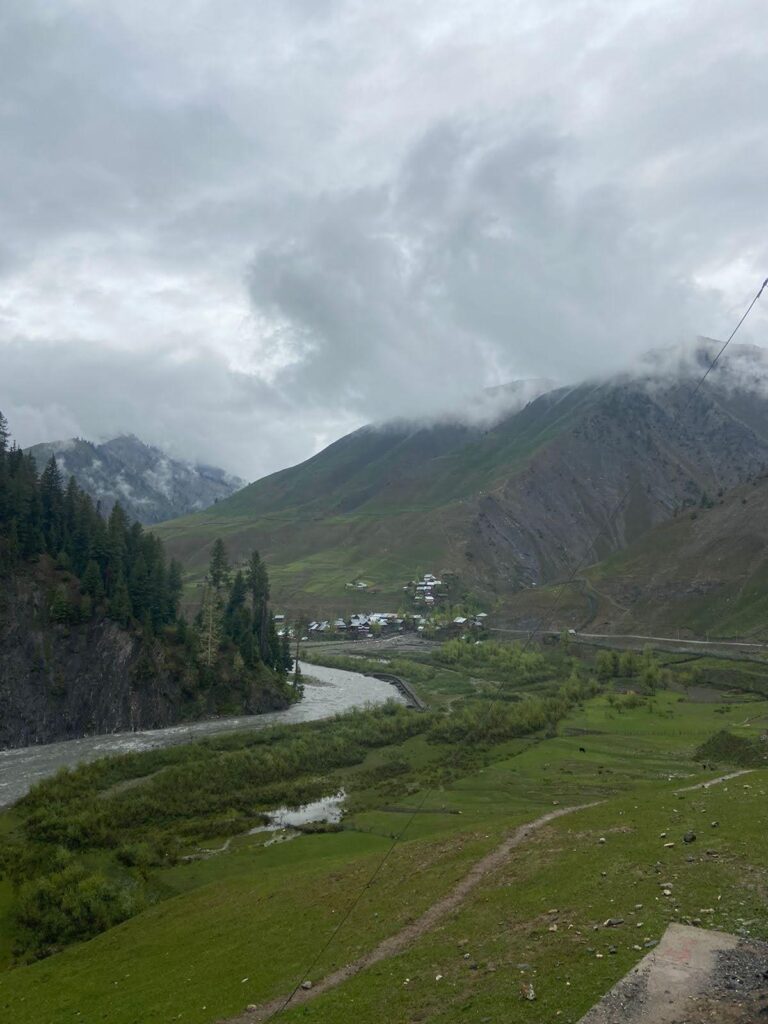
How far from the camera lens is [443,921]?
71.8 feet

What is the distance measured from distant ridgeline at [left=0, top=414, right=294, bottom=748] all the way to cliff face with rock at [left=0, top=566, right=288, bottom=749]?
0.41 feet

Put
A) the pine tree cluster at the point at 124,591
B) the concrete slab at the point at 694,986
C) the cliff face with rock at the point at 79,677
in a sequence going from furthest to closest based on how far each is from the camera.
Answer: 1. the pine tree cluster at the point at 124,591
2. the cliff face with rock at the point at 79,677
3. the concrete slab at the point at 694,986

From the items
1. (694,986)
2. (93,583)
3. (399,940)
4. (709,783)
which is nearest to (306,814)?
(709,783)

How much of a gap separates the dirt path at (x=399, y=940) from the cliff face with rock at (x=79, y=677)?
6515 centimetres

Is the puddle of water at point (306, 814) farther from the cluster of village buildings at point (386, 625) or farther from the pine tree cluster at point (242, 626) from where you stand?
the cluster of village buildings at point (386, 625)

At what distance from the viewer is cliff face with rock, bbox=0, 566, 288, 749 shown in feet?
250

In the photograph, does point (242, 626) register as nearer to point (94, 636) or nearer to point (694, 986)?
point (94, 636)

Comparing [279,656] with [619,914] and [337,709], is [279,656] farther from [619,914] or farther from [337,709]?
[619,914]

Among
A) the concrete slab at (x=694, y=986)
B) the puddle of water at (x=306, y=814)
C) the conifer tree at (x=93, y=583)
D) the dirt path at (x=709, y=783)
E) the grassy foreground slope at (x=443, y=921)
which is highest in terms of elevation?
the conifer tree at (x=93, y=583)

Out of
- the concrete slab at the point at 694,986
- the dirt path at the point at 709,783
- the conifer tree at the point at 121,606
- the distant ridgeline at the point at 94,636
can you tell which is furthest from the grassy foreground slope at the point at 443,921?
the conifer tree at the point at 121,606

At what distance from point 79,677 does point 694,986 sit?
267 feet

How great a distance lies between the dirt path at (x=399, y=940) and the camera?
18.5 metres

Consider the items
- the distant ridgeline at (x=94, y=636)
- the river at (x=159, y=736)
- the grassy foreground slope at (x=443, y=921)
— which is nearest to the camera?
the grassy foreground slope at (x=443, y=921)

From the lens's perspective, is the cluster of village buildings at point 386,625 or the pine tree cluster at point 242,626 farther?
the cluster of village buildings at point 386,625
